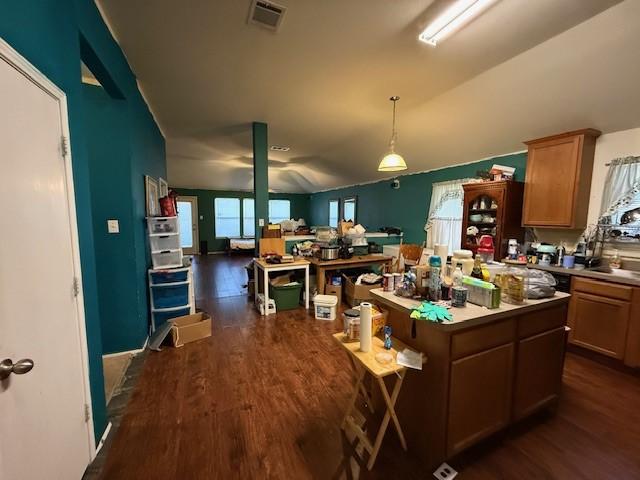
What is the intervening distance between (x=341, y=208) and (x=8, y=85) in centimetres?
793

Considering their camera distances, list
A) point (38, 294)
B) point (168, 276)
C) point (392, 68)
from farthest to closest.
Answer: point (168, 276), point (392, 68), point (38, 294)

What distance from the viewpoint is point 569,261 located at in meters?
2.92

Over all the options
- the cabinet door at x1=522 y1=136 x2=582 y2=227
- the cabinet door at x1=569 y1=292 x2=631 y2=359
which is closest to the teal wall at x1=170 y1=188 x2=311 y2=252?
the cabinet door at x1=522 y1=136 x2=582 y2=227

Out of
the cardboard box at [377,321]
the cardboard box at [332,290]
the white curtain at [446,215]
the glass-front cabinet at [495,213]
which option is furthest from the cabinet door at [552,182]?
the cardboard box at [377,321]

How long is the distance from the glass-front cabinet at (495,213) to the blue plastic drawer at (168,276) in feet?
11.9

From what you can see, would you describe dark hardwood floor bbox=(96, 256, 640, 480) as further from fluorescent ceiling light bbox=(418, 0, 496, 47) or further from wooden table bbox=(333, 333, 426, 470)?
fluorescent ceiling light bbox=(418, 0, 496, 47)

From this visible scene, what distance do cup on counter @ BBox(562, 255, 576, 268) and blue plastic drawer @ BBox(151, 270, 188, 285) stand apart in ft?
14.1

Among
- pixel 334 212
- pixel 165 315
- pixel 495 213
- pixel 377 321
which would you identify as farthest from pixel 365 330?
pixel 334 212

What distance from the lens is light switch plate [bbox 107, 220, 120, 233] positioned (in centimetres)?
245

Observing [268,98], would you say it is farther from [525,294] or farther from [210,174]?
[210,174]

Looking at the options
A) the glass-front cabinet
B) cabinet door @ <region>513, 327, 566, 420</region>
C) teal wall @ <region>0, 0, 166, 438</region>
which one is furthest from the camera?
the glass-front cabinet

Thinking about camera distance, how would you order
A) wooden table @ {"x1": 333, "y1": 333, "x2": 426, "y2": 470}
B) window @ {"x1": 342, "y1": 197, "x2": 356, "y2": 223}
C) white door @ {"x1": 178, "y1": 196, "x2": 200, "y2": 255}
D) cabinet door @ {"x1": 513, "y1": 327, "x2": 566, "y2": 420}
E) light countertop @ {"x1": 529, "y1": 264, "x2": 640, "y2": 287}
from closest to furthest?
wooden table @ {"x1": 333, "y1": 333, "x2": 426, "y2": 470}
cabinet door @ {"x1": 513, "y1": 327, "x2": 566, "y2": 420}
light countertop @ {"x1": 529, "y1": 264, "x2": 640, "y2": 287}
window @ {"x1": 342, "y1": 197, "x2": 356, "y2": 223}
white door @ {"x1": 178, "y1": 196, "x2": 200, "y2": 255}

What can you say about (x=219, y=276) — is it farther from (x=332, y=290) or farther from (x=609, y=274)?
(x=609, y=274)

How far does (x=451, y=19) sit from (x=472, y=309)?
6.51 feet
